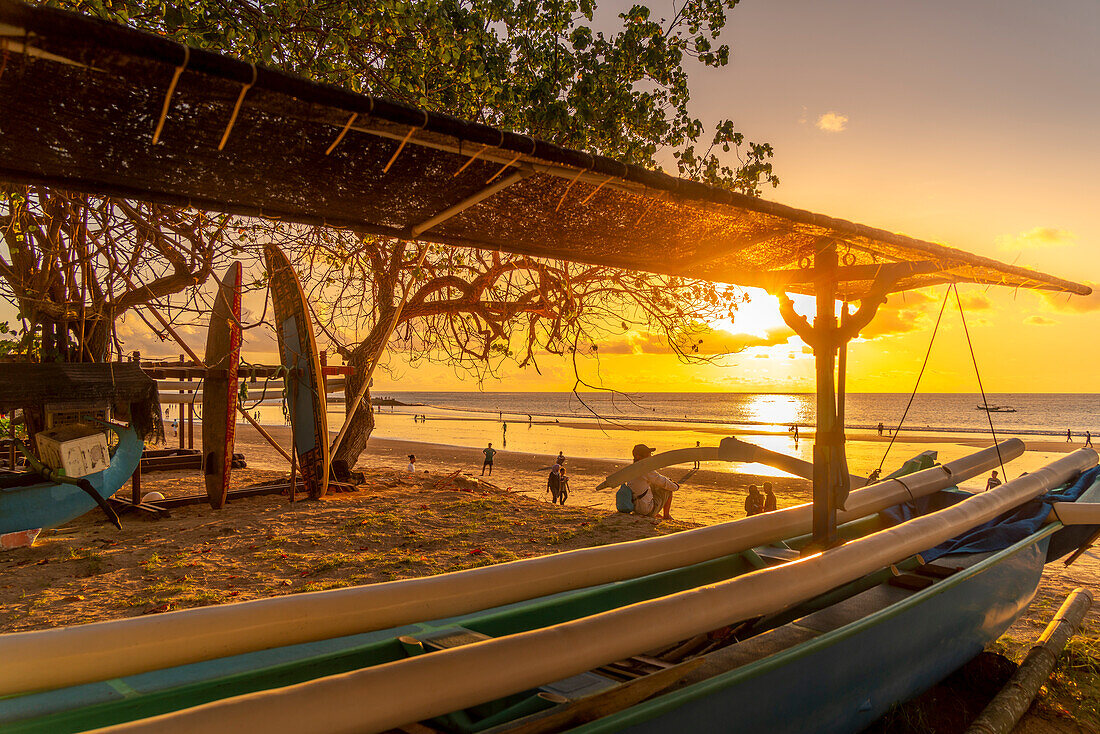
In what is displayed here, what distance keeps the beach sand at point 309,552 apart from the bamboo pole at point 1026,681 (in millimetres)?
205

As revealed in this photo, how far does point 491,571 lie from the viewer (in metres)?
2.13

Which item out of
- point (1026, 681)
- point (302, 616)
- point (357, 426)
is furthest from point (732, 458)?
point (357, 426)

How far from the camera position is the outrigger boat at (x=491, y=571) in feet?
4.38

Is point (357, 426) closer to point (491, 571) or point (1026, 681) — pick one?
point (491, 571)

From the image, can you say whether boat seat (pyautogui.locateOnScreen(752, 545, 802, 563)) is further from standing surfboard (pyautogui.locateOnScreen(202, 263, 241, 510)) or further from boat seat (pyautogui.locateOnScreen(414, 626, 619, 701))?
standing surfboard (pyautogui.locateOnScreen(202, 263, 241, 510))

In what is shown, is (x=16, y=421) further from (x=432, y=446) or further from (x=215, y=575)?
(x=432, y=446)

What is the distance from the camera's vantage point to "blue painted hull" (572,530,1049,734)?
1.70 metres

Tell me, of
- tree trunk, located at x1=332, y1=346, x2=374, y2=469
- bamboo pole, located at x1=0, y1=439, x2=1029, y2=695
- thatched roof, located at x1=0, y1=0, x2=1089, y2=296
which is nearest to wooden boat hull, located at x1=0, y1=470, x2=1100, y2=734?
bamboo pole, located at x1=0, y1=439, x2=1029, y2=695

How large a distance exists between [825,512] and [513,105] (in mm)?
6158

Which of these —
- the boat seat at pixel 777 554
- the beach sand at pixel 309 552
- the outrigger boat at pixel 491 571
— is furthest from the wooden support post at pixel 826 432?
the beach sand at pixel 309 552

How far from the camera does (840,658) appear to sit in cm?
218

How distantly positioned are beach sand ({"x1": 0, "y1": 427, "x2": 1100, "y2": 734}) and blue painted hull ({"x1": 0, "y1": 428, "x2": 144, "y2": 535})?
1.57ft

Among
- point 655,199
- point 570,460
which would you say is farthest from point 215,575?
point 570,460

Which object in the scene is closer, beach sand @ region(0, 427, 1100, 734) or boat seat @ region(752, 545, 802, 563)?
boat seat @ region(752, 545, 802, 563)
